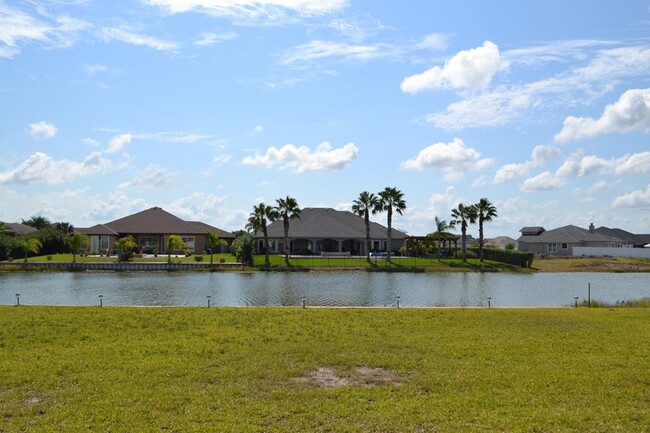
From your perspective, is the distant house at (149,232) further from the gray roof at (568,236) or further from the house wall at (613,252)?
the house wall at (613,252)

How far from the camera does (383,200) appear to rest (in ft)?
263

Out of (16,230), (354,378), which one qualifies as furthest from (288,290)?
(16,230)

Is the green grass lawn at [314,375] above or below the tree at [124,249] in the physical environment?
below

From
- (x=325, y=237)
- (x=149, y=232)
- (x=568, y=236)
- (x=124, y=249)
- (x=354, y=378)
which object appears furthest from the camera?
(x=568, y=236)

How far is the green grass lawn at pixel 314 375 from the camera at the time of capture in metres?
9.87

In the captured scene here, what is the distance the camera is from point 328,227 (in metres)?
88.7

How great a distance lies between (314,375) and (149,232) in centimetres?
7804

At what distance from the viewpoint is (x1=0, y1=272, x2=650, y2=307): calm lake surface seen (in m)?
35.4

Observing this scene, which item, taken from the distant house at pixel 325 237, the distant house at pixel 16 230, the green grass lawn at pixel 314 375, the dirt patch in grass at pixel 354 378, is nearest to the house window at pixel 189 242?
the distant house at pixel 325 237

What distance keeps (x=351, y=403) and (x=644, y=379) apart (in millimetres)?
6112

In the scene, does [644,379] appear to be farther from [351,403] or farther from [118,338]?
[118,338]

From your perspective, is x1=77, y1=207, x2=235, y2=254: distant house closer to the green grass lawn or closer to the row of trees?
the row of trees

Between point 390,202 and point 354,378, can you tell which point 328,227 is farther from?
point 354,378

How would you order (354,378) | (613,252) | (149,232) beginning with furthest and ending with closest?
1. (613,252)
2. (149,232)
3. (354,378)
